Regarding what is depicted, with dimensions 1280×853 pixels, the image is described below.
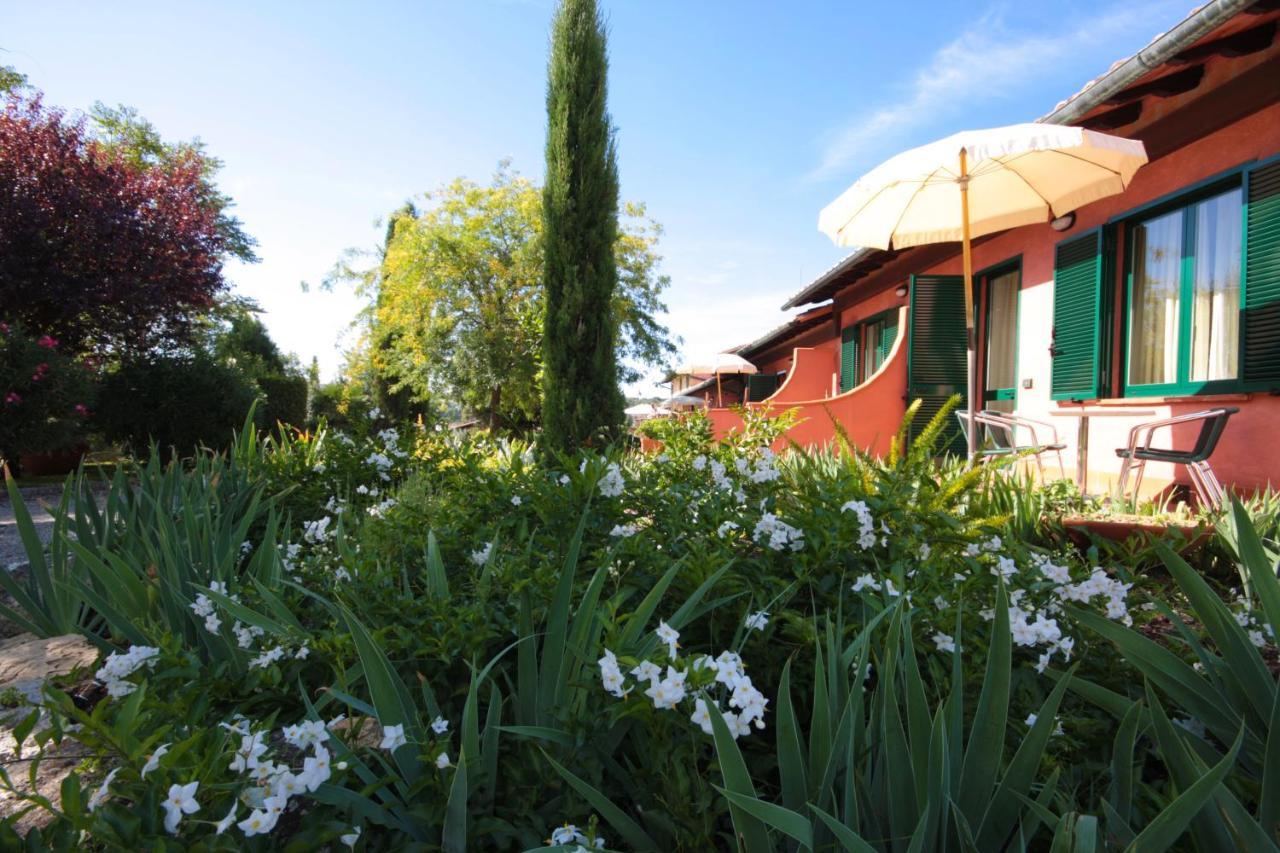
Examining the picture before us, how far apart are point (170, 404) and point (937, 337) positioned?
31.2 feet

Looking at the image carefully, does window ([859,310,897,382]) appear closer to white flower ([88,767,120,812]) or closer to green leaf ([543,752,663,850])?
green leaf ([543,752,663,850])

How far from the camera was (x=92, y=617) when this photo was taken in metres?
2.01

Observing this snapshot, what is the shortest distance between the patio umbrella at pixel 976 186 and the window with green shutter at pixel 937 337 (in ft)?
4.85

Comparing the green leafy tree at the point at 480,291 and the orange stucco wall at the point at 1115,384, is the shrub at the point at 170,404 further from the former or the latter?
the orange stucco wall at the point at 1115,384

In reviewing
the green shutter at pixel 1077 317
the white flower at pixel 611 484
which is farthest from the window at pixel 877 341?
the white flower at pixel 611 484

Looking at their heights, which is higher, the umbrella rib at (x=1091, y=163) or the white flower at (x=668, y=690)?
the umbrella rib at (x=1091, y=163)

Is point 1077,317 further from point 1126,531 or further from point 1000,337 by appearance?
point 1126,531

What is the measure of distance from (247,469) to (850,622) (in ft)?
8.87

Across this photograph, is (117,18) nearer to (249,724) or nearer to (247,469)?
(247,469)

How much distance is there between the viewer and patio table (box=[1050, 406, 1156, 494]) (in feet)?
15.1

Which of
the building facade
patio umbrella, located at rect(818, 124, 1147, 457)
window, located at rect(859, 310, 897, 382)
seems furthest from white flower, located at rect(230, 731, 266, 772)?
window, located at rect(859, 310, 897, 382)

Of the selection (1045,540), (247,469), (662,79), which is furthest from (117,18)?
(1045,540)

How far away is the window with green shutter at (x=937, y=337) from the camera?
680 cm

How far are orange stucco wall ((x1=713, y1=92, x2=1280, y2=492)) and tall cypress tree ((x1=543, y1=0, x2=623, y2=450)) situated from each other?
6.16 feet
